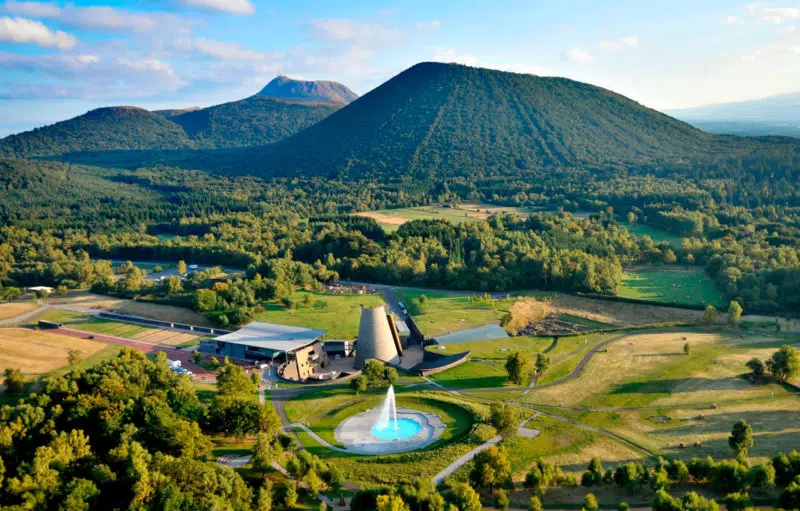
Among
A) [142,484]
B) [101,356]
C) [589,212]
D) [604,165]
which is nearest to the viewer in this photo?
[142,484]

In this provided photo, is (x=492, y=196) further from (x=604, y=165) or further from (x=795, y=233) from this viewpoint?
(x=795, y=233)

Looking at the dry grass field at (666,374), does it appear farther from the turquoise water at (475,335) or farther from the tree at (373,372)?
the tree at (373,372)

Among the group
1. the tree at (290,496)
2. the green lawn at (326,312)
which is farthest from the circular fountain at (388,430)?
the green lawn at (326,312)

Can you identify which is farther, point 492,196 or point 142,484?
point 492,196

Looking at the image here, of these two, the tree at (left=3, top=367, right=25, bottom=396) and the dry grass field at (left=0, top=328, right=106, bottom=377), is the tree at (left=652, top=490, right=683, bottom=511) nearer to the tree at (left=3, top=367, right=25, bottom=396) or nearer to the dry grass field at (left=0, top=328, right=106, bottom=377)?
the tree at (left=3, top=367, right=25, bottom=396)

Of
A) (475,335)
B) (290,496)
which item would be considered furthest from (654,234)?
(290,496)

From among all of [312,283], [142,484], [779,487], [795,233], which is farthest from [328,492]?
[795,233]

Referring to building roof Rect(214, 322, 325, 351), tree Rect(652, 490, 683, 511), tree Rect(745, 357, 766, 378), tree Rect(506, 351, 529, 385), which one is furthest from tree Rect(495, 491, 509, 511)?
building roof Rect(214, 322, 325, 351)
